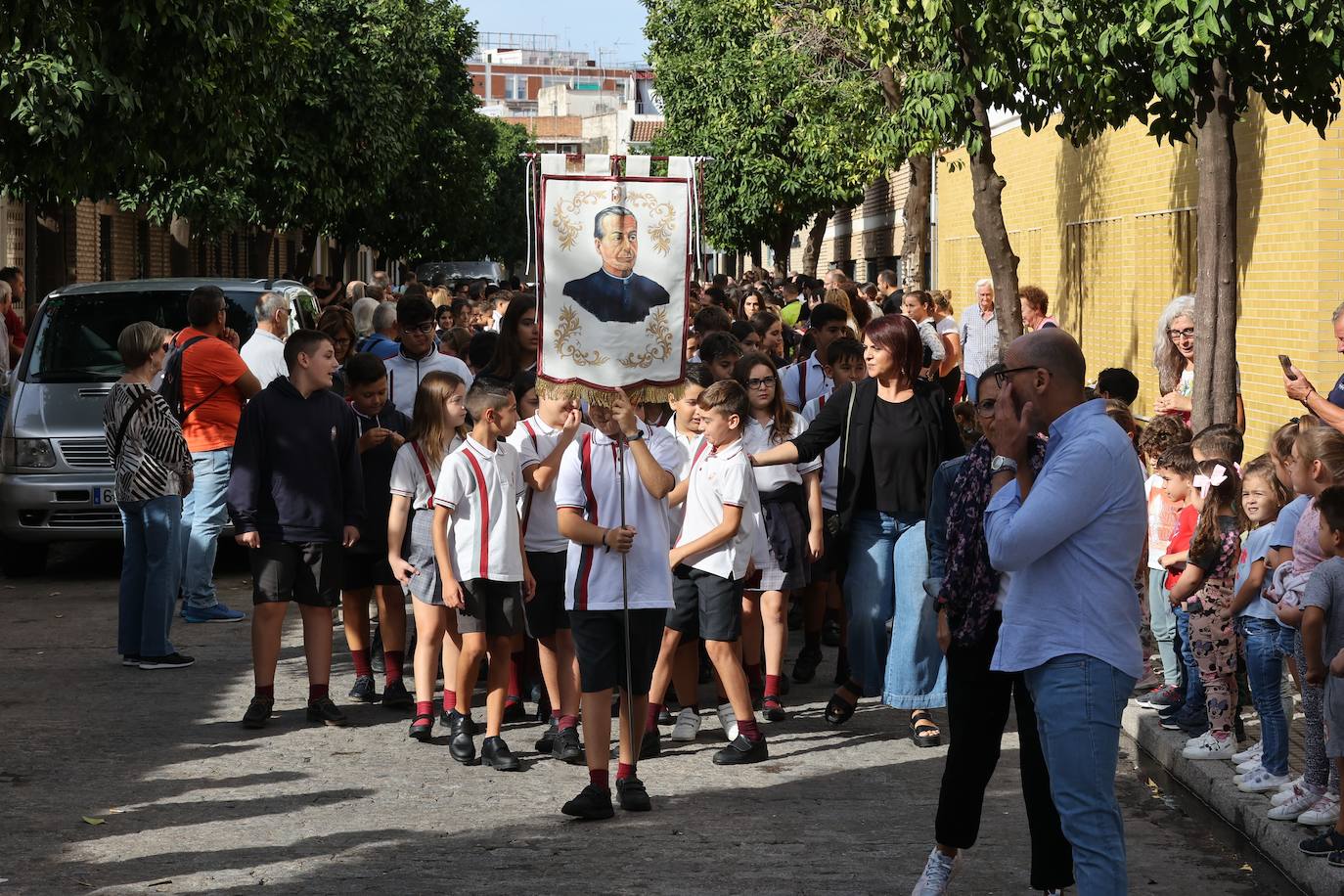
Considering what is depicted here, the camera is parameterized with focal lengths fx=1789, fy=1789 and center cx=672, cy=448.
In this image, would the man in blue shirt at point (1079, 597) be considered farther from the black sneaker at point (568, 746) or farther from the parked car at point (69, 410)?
the parked car at point (69, 410)

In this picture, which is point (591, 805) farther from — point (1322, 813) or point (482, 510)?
point (1322, 813)

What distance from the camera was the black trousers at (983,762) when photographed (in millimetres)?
5703

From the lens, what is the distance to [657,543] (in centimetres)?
729

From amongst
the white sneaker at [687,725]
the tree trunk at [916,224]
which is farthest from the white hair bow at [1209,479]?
the tree trunk at [916,224]

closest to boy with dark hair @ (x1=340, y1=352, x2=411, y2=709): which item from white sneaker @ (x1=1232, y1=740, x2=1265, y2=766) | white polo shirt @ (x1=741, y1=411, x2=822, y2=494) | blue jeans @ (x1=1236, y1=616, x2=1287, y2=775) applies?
white polo shirt @ (x1=741, y1=411, x2=822, y2=494)

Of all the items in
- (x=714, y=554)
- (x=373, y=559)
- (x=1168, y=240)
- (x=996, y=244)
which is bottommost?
(x=373, y=559)

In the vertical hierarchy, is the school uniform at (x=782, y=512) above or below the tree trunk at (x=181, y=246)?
below

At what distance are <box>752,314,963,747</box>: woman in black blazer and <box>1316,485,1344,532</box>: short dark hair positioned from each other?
7.29 ft

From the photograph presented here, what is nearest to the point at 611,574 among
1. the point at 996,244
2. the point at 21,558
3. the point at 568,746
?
the point at 568,746

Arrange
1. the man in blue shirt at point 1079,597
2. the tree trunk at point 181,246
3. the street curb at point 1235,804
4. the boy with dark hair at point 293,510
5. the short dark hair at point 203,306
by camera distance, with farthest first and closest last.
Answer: the tree trunk at point 181,246 → the short dark hair at point 203,306 → the boy with dark hair at point 293,510 → the street curb at point 1235,804 → the man in blue shirt at point 1079,597

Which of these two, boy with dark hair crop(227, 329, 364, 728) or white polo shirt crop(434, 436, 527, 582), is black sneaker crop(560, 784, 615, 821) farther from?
boy with dark hair crop(227, 329, 364, 728)

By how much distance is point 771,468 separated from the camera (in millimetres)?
9094

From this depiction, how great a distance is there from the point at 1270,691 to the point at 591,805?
2736 millimetres

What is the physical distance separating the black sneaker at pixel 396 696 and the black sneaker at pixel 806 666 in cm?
219
